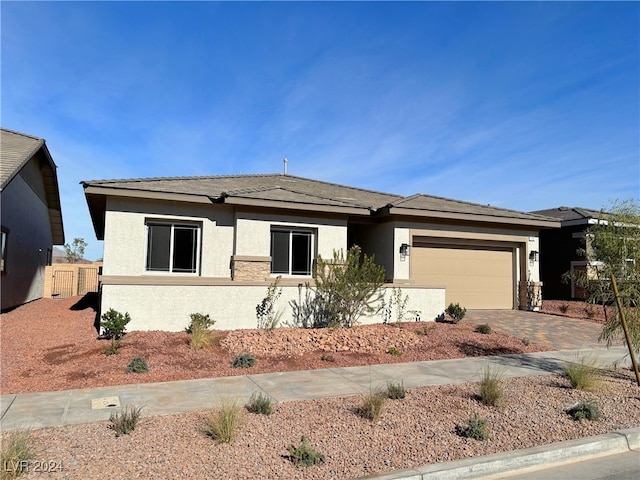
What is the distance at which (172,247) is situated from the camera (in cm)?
1320

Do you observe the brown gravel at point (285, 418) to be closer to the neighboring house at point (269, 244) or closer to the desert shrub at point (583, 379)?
the desert shrub at point (583, 379)

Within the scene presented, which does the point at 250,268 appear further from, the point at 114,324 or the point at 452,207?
the point at 452,207

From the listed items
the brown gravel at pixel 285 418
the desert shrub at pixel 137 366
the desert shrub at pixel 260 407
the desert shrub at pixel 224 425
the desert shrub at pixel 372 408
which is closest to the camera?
the brown gravel at pixel 285 418

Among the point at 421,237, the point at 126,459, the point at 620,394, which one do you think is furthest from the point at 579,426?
the point at 421,237

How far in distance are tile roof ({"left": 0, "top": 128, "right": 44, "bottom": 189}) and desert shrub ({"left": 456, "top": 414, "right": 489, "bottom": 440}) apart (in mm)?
12897

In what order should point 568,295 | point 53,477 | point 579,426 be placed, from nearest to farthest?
point 53,477
point 579,426
point 568,295

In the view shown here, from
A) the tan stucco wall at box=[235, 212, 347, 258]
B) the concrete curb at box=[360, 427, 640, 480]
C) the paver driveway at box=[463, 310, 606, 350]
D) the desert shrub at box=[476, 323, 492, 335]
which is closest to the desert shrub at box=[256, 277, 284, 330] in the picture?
the tan stucco wall at box=[235, 212, 347, 258]

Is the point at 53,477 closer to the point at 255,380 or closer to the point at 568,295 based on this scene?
the point at 255,380

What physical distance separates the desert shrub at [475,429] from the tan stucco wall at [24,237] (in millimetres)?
14595

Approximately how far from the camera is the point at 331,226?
14.6 m

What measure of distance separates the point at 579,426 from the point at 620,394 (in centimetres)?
213

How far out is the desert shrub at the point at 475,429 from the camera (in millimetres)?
5527

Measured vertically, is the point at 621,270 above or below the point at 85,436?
above

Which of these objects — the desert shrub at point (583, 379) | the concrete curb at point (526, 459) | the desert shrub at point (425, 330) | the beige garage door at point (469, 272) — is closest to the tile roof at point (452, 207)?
the beige garage door at point (469, 272)
